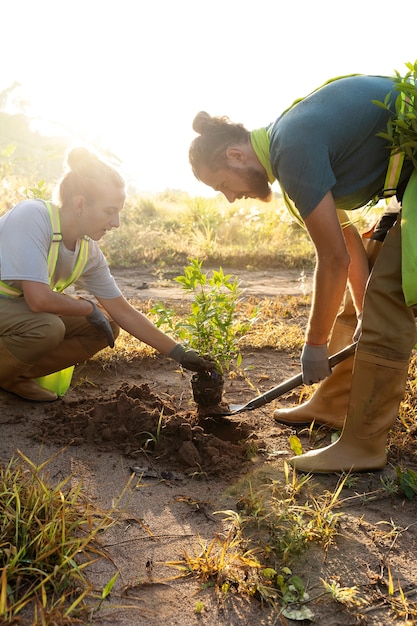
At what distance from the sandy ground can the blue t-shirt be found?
1270 mm

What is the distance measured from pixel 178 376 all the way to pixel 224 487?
1.46m

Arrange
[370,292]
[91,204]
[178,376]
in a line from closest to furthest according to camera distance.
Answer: [370,292]
[91,204]
[178,376]

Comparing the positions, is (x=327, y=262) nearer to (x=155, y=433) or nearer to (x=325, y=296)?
(x=325, y=296)

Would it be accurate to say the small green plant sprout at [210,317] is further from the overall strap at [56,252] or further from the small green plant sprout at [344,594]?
Answer: the small green plant sprout at [344,594]

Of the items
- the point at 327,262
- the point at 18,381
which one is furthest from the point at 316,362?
the point at 18,381

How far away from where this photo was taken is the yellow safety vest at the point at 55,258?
319cm

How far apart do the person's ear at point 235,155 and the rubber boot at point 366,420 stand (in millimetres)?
1040

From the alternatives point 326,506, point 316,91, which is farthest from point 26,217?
point 326,506

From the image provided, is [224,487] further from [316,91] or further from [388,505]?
[316,91]

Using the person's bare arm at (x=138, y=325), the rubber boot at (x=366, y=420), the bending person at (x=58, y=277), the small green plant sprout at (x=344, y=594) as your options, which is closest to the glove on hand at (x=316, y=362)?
the rubber boot at (x=366, y=420)

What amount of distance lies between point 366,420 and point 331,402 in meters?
0.55

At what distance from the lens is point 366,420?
2734mm

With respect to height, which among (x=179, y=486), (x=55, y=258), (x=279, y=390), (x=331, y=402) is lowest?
(x=179, y=486)

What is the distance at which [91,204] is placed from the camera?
124 inches
